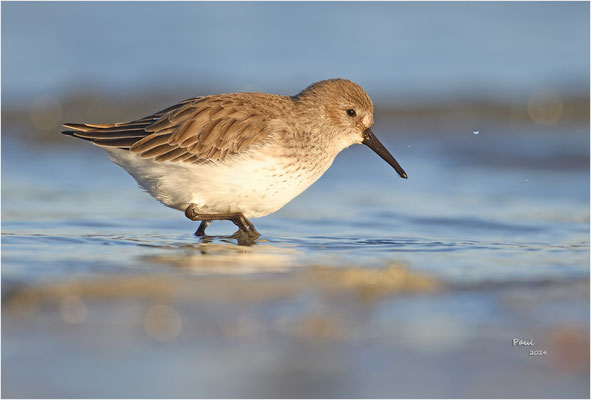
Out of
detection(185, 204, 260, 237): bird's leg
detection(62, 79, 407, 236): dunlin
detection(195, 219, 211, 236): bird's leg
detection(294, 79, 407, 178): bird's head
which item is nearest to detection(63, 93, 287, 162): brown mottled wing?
detection(62, 79, 407, 236): dunlin

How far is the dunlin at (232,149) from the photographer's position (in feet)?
20.9

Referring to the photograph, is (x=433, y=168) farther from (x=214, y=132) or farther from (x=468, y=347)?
(x=468, y=347)

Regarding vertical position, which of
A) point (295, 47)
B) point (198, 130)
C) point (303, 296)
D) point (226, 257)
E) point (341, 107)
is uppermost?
point (295, 47)

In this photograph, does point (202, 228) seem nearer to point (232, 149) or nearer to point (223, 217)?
point (223, 217)

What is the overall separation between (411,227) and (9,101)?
7495 mm

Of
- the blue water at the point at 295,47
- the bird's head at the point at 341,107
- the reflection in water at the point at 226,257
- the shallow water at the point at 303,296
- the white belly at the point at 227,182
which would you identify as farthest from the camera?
the blue water at the point at 295,47

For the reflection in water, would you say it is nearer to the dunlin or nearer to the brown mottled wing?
the dunlin

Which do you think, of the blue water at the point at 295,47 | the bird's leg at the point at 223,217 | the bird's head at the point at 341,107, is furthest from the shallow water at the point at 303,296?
the blue water at the point at 295,47

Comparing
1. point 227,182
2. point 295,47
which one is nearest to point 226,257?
point 227,182

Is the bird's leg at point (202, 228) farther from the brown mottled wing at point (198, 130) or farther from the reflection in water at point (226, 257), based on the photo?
the brown mottled wing at point (198, 130)

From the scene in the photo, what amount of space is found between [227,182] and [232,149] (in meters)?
0.27

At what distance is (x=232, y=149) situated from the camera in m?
6.45

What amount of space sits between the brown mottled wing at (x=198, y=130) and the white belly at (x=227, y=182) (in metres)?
0.09

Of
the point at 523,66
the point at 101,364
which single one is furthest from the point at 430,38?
the point at 101,364
